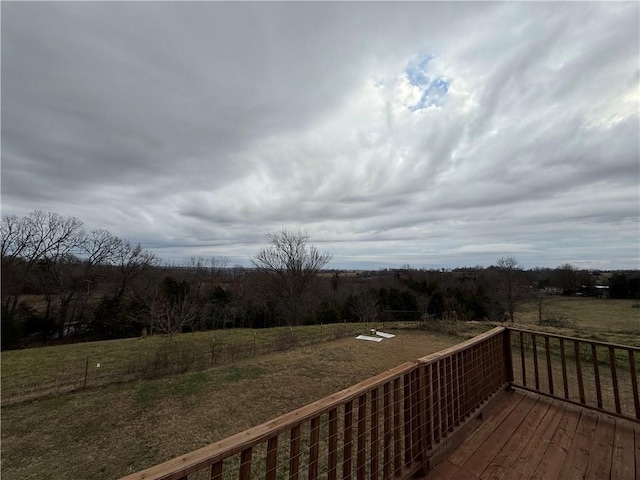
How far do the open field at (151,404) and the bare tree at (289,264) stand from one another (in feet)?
30.1

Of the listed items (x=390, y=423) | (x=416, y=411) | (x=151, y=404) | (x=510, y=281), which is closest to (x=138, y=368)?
(x=151, y=404)

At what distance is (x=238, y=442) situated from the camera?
1.11m

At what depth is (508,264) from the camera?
22.0 meters

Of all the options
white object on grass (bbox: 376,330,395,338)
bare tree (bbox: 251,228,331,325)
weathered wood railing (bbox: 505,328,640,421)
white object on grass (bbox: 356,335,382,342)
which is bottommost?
white object on grass (bbox: 356,335,382,342)

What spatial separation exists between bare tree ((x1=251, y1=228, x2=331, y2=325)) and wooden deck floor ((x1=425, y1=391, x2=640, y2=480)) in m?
17.5

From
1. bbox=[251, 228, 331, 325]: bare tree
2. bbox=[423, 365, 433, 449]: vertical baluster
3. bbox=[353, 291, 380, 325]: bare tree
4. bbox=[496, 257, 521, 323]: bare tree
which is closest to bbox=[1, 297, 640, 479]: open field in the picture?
bbox=[423, 365, 433, 449]: vertical baluster

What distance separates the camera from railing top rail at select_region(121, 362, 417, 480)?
3.01ft

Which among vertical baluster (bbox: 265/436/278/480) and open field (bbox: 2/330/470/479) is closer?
vertical baluster (bbox: 265/436/278/480)

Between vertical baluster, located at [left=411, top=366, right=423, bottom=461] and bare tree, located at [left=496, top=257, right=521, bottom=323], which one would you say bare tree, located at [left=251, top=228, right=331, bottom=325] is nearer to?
bare tree, located at [left=496, top=257, right=521, bottom=323]

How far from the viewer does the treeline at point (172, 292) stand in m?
16.0

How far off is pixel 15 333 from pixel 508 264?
31.7m

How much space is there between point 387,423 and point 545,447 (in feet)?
5.08

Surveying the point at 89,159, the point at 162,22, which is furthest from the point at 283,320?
the point at 162,22

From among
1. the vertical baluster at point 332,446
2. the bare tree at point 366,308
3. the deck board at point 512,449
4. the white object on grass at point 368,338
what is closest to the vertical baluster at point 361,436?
the vertical baluster at point 332,446
